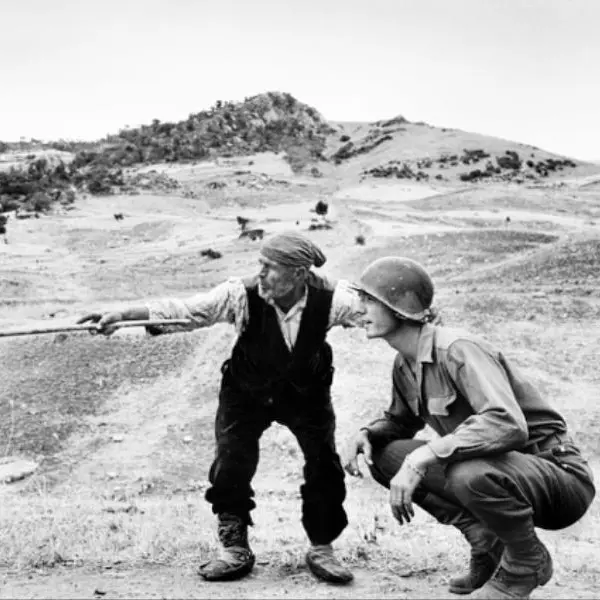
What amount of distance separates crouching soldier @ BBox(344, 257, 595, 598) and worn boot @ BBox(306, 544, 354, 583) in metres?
0.47

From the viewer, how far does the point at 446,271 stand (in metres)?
18.1

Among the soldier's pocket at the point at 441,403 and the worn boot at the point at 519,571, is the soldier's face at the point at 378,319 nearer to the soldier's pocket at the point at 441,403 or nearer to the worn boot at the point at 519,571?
the soldier's pocket at the point at 441,403

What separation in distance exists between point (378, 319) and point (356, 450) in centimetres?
56

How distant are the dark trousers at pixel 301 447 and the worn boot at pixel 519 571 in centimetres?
92

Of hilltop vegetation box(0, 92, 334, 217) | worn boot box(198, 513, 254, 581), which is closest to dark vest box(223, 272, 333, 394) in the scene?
worn boot box(198, 513, 254, 581)

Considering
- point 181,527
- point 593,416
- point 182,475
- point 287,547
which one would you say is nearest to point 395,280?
point 287,547

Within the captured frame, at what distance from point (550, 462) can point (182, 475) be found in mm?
6211

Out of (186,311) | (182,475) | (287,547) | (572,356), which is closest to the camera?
(186,311)

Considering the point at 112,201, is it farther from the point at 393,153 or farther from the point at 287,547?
the point at 287,547

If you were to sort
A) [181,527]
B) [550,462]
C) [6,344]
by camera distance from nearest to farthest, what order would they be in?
[550,462]
[181,527]
[6,344]

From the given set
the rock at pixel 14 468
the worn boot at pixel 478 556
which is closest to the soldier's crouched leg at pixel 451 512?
the worn boot at pixel 478 556

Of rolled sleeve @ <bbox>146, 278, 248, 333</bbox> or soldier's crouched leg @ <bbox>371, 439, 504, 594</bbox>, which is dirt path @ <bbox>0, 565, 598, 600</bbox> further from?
rolled sleeve @ <bbox>146, 278, 248, 333</bbox>

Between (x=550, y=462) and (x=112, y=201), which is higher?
(x=550, y=462)

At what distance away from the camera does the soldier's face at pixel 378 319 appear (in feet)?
12.0
